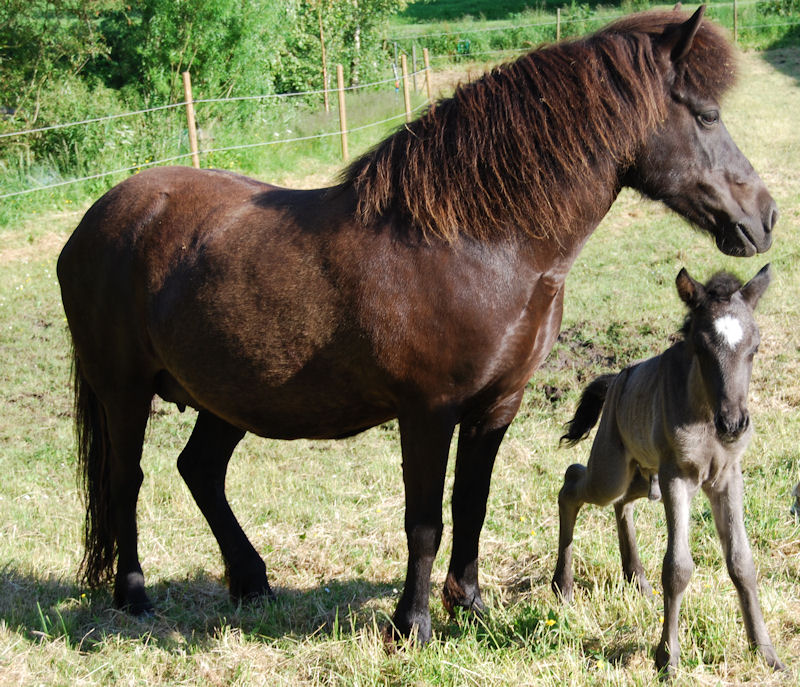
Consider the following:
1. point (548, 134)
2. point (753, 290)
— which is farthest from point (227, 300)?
point (753, 290)

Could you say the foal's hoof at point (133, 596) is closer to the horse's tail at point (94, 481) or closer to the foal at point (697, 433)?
the horse's tail at point (94, 481)

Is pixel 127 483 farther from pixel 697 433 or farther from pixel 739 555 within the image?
pixel 739 555

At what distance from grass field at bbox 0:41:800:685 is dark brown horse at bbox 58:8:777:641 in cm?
41

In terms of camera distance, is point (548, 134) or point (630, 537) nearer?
point (548, 134)

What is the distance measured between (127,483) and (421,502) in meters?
1.58

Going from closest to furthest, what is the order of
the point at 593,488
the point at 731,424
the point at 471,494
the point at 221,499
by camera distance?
the point at 731,424 → the point at 471,494 → the point at 593,488 → the point at 221,499

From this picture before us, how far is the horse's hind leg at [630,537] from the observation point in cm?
372

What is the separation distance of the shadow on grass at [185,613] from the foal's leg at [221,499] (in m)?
0.11

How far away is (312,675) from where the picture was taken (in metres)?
3.24

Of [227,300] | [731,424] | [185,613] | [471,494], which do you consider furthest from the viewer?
[185,613]

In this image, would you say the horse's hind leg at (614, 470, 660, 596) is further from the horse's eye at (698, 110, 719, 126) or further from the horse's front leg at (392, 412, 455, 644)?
the horse's eye at (698, 110, 719, 126)

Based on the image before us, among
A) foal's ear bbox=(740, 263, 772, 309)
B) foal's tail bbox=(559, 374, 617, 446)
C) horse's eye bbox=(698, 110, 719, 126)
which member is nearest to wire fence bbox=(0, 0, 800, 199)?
horse's eye bbox=(698, 110, 719, 126)

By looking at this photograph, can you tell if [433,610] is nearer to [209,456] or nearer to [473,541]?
[473,541]

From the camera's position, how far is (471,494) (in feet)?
11.7
